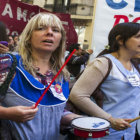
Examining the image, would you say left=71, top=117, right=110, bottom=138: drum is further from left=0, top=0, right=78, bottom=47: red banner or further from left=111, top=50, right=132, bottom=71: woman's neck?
left=0, top=0, right=78, bottom=47: red banner

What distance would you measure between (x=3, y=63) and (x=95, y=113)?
73 cm

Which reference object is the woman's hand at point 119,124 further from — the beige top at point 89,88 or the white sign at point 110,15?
the white sign at point 110,15

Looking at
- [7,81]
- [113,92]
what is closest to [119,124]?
[113,92]

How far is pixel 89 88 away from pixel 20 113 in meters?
0.70

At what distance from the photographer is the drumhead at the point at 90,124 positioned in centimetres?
147

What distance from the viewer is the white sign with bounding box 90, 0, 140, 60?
3.41 m

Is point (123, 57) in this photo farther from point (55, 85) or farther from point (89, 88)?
point (55, 85)

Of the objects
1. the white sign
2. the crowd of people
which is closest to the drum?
A: the crowd of people

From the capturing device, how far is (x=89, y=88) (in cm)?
185

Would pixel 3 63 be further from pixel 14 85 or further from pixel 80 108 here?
pixel 80 108

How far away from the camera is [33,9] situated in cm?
385

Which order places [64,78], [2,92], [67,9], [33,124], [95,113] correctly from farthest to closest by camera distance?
[67,9]
[95,113]
[64,78]
[33,124]
[2,92]

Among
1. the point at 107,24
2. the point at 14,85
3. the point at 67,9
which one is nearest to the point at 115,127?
the point at 14,85

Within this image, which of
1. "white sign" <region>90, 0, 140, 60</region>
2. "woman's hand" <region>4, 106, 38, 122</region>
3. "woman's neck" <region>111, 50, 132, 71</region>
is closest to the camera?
"woman's hand" <region>4, 106, 38, 122</region>
